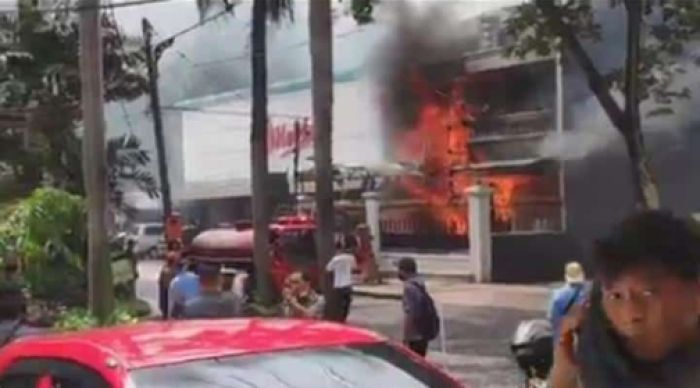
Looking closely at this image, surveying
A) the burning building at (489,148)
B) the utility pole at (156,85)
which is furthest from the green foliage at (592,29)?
the utility pole at (156,85)

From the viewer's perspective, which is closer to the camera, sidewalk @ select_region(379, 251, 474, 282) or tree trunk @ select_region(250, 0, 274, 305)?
tree trunk @ select_region(250, 0, 274, 305)

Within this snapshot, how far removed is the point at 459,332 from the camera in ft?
65.2

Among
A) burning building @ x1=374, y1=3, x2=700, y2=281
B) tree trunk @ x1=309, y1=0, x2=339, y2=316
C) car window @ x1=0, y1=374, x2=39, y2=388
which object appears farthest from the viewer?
burning building @ x1=374, y1=3, x2=700, y2=281

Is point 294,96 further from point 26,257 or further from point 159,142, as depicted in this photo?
point 26,257

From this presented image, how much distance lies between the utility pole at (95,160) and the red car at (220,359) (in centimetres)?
1053

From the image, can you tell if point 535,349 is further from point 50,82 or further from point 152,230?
point 152,230

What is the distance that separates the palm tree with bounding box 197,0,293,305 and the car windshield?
54.7ft

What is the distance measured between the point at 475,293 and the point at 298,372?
75.3 ft

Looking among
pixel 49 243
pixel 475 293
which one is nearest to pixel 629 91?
pixel 49 243

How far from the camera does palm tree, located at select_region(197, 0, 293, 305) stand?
22.0 m

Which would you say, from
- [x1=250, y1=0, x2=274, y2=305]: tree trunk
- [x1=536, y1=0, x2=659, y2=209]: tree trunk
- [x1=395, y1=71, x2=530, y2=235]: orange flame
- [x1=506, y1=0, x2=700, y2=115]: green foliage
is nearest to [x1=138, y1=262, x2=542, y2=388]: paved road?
[x1=250, y1=0, x2=274, y2=305]: tree trunk

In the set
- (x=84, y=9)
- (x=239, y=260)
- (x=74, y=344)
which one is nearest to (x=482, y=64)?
(x=239, y=260)

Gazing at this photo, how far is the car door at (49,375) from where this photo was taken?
455 cm

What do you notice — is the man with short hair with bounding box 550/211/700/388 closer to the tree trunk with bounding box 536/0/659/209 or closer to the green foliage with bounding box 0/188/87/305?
the tree trunk with bounding box 536/0/659/209
